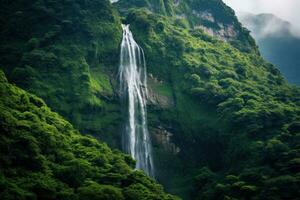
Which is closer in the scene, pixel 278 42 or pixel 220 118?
pixel 220 118

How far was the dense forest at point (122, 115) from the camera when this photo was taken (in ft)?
161

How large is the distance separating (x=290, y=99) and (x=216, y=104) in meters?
12.0

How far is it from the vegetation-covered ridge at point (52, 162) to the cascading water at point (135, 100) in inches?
270

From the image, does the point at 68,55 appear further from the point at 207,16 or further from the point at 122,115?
the point at 207,16

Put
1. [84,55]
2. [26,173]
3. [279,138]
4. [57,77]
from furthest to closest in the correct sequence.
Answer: [84,55]
[57,77]
[279,138]
[26,173]

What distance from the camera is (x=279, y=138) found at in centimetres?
6197

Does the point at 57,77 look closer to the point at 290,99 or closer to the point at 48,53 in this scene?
the point at 48,53

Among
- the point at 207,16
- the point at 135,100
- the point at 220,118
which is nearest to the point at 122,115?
the point at 135,100

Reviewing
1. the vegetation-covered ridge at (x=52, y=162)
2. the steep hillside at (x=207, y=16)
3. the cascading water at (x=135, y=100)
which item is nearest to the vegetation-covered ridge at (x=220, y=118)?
the cascading water at (x=135, y=100)

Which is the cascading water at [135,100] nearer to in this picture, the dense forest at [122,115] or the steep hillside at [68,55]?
the dense forest at [122,115]

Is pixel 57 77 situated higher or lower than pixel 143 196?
higher

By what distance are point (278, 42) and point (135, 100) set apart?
303 ft

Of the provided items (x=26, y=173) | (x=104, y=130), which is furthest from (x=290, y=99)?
(x=26, y=173)

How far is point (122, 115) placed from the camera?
67.4 m
